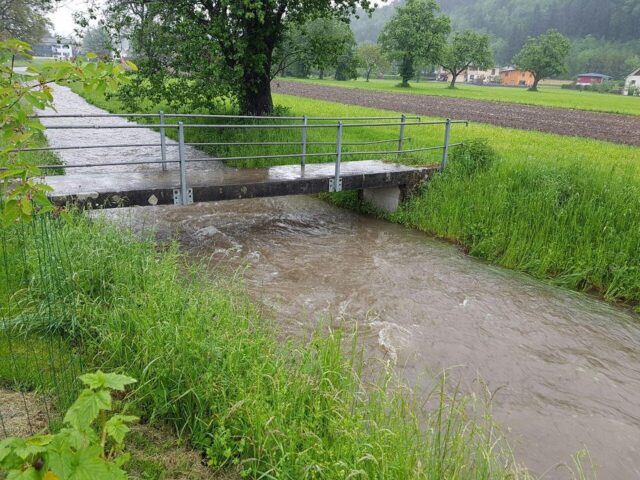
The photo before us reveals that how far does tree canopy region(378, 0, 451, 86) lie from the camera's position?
58.4 meters

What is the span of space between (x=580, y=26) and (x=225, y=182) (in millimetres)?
164139

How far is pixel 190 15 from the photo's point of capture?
13.1 metres

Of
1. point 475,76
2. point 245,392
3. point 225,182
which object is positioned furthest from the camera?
point 475,76

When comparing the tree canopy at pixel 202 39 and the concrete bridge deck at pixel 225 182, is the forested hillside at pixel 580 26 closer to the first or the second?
the tree canopy at pixel 202 39

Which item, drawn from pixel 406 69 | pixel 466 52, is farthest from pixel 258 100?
pixel 466 52

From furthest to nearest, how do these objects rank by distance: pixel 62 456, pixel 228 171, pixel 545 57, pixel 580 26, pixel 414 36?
pixel 580 26
pixel 545 57
pixel 414 36
pixel 228 171
pixel 62 456

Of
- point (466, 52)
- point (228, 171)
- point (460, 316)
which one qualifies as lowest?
point (460, 316)

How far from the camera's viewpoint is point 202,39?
12.4 meters

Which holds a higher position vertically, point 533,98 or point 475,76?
point 475,76

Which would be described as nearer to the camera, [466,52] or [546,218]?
[546,218]

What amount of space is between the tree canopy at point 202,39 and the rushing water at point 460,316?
11.8 ft

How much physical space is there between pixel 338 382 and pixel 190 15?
11.5 metres

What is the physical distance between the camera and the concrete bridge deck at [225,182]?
811cm

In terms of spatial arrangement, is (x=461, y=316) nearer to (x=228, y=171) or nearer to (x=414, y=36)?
(x=228, y=171)
